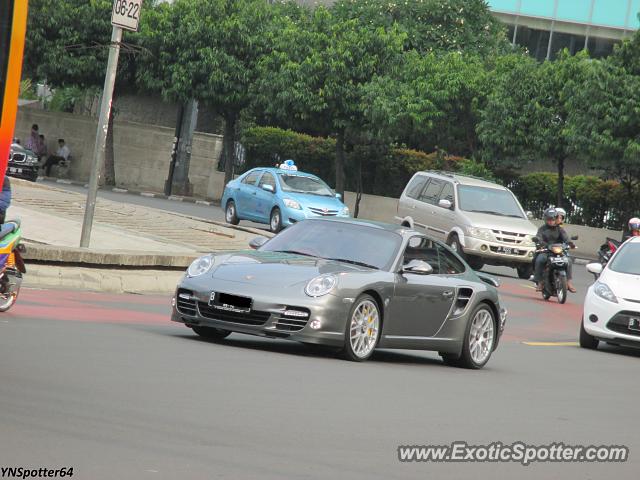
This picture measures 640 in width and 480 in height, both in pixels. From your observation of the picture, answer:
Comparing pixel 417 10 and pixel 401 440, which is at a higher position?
pixel 417 10

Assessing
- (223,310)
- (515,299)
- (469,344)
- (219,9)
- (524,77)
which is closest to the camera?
(223,310)

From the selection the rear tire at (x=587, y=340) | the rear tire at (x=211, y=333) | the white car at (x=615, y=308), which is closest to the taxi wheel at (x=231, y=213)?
the white car at (x=615, y=308)

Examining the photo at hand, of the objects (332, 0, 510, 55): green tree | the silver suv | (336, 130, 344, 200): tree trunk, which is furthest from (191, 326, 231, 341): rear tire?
(332, 0, 510, 55): green tree

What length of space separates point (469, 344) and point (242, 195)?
21592 millimetres

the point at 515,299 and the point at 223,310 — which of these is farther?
the point at 515,299

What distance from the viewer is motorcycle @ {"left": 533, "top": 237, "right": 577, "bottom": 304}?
2608 cm

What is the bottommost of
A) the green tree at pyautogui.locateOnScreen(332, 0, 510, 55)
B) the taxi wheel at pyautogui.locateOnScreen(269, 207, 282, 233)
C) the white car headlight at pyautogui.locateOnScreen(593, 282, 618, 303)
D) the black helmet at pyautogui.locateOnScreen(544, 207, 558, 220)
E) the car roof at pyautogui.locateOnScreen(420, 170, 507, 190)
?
the taxi wheel at pyautogui.locateOnScreen(269, 207, 282, 233)

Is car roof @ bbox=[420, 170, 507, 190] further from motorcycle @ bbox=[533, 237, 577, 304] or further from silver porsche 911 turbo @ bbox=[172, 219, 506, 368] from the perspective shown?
silver porsche 911 turbo @ bbox=[172, 219, 506, 368]

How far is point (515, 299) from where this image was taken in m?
26.0

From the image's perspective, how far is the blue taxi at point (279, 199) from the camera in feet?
111

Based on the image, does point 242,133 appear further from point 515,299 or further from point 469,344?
point 469,344

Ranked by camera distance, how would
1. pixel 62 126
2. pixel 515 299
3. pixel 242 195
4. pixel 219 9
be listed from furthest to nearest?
pixel 62 126, pixel 219 9, pixel 242 195, pixel 515 299

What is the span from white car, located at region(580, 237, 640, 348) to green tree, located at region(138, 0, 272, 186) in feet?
123

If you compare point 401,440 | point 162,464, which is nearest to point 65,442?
point 162,464
